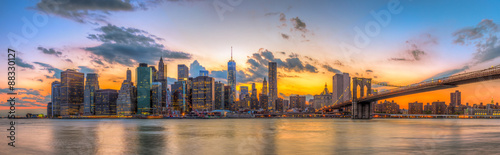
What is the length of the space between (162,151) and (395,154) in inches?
775

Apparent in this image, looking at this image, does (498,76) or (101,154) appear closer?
(101,154)

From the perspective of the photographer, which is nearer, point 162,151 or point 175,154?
point 175,154

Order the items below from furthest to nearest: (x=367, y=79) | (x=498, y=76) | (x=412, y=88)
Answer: (x=367, y=79), (x=412, y=88), (x=498, y=76)

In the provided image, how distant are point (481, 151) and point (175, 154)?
2528 centimetres

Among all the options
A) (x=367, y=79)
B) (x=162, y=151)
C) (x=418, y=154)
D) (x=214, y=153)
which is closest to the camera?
(x=418, y=154)

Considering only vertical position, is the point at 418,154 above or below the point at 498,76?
below

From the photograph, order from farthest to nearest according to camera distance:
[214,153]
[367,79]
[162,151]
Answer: [367,79] < [162,151] < [214,153]

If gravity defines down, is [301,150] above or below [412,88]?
below

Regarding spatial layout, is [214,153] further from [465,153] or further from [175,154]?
[465,153]

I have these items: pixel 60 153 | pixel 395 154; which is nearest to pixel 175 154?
pixel 60 153

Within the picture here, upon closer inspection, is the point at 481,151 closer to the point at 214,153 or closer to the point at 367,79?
the point at 214,153

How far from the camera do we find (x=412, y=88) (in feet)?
267

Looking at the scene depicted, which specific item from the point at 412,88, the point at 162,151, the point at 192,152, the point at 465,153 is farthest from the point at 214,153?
the point at 412,88

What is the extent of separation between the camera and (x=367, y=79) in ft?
486
